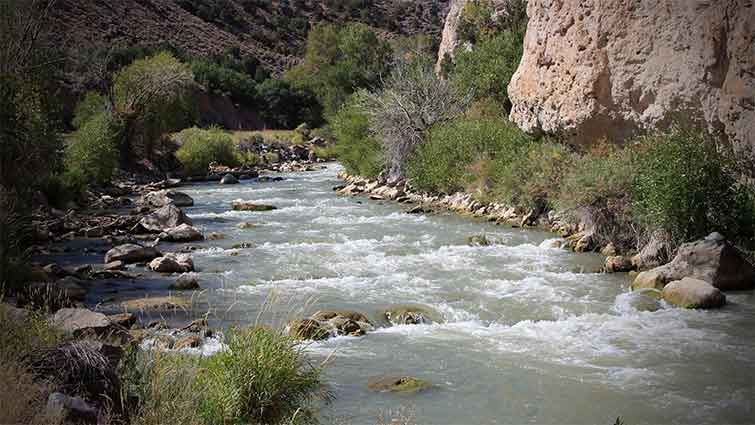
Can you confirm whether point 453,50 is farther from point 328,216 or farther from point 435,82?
point 328,216

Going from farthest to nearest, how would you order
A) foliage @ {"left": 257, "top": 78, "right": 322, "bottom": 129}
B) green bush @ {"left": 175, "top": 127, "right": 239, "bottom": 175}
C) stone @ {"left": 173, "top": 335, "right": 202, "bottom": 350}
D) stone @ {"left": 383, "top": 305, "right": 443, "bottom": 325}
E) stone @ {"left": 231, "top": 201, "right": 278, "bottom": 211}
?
foliage @ {"left": 257, "top": 78, "right": 322, "bottom": 129} < green bush @ {"left": 175, "top": 127, "right": 239, "bottom": 175} < stone @ {"left": 231, "top": 201, "right": 278, "bottom": 211} < stone @ {"left": 383, "top": 305, "right": 443, "bottom": 325} < stone @ {"left": 173, "top": 335, "right": 202, "bottom": 350}

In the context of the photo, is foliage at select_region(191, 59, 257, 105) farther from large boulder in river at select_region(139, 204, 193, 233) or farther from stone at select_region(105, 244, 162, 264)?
stone at select_region(105, 244, 162, 264)

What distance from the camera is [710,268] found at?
14047 millimetres

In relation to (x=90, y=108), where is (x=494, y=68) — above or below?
above

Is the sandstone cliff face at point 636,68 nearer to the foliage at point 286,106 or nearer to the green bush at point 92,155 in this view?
the green bush at point 92,155

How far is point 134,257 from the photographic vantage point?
17812 millimetres

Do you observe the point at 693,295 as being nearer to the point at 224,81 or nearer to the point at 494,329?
the point at 494,329

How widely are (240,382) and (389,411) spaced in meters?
2.17

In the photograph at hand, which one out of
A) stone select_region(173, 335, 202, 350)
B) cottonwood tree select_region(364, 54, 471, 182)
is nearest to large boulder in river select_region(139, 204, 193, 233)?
stone select_region(173, 335, 202, 350)

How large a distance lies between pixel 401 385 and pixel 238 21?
290 feet

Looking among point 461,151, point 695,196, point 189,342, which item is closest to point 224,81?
point 461,151

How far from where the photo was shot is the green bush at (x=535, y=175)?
21984mm

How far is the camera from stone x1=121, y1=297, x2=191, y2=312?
1302cm

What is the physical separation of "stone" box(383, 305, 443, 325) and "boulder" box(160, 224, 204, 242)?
32.5 ft
